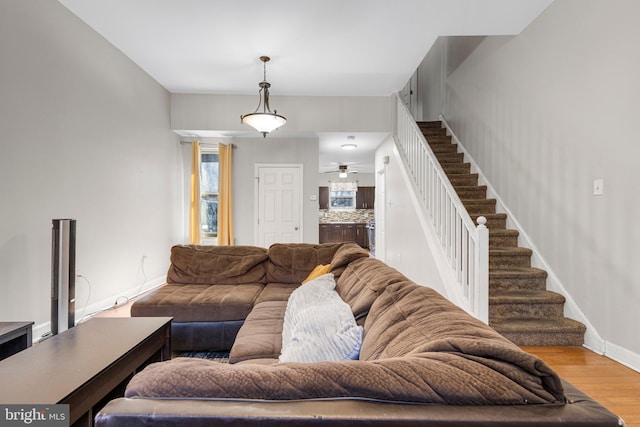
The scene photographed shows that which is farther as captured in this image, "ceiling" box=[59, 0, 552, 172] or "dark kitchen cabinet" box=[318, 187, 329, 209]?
"dark kitchen cabinet" box=[318, 187, 329, 209]

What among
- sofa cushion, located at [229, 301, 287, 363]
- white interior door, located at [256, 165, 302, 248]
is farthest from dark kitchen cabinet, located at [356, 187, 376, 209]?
sofa cushion, located at [229, 301, 287, 363]

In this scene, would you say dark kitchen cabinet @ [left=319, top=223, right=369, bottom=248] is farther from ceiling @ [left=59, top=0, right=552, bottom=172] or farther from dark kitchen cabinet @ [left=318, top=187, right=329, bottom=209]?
ceiling @ [left=59, top=0, right=552, bottom=172]

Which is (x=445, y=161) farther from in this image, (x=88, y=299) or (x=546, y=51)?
(x=88, y=299)

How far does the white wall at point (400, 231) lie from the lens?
367 cm

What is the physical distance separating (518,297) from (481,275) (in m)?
0.77

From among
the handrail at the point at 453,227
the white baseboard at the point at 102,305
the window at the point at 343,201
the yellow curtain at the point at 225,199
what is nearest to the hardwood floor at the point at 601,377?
Answer: the handrail at the point at 453,227

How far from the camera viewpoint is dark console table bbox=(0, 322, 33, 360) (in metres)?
1.85

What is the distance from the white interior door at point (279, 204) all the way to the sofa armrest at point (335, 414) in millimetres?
5320

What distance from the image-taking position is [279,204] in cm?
602

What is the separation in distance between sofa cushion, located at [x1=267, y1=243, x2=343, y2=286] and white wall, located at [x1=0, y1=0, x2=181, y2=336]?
1.97m

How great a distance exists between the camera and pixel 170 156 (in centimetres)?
532

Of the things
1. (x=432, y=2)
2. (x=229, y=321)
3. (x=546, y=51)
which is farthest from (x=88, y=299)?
(x=546, y=51)

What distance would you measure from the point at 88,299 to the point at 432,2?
4507mm

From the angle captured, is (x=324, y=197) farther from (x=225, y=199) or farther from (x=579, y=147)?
(x=579, y=147)
